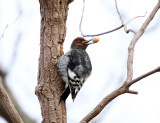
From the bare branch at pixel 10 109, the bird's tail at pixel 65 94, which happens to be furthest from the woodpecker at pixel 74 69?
the bare branch at pixel 10 109

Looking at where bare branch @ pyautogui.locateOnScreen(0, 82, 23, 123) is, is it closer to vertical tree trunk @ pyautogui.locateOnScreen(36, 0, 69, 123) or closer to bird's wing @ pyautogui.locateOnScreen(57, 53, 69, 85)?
vertical tree trunk @ pyautogui.locateOnScreen(36, 0, 69, 123)

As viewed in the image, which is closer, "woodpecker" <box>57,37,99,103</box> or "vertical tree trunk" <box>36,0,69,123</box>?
"vertical tree trunk" <box>36,0,69,123</box>

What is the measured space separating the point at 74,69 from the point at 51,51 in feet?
2.10

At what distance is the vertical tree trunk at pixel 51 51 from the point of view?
3303 millimetres

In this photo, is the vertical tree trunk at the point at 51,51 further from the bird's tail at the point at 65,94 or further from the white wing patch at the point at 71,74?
the white wing patch at the point at 71,74

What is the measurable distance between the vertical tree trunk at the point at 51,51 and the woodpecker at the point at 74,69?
2.9 inches

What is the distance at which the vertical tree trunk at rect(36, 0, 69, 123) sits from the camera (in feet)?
10.8

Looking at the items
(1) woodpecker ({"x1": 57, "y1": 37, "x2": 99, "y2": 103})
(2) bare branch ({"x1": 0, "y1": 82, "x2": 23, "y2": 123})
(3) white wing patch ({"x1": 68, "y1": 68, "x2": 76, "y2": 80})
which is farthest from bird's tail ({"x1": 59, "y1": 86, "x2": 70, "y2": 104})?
(2) bare branch ({"x1": 0, "y1": 82, "x2": 23, "y2": 123})

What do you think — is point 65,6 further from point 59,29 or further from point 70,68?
point 70,68

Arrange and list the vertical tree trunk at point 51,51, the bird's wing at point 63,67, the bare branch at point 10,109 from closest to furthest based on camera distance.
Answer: the bare branch at point 10,109 → the vertical tree trunk at point 51,51 → the bird's wing at point 63,67

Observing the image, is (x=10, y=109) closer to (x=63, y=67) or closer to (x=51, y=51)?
(x=51, y=51)

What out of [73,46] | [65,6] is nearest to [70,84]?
[65,6]

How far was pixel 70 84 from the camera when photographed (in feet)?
11.8

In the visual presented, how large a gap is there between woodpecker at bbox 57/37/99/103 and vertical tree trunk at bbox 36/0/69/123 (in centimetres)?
7
